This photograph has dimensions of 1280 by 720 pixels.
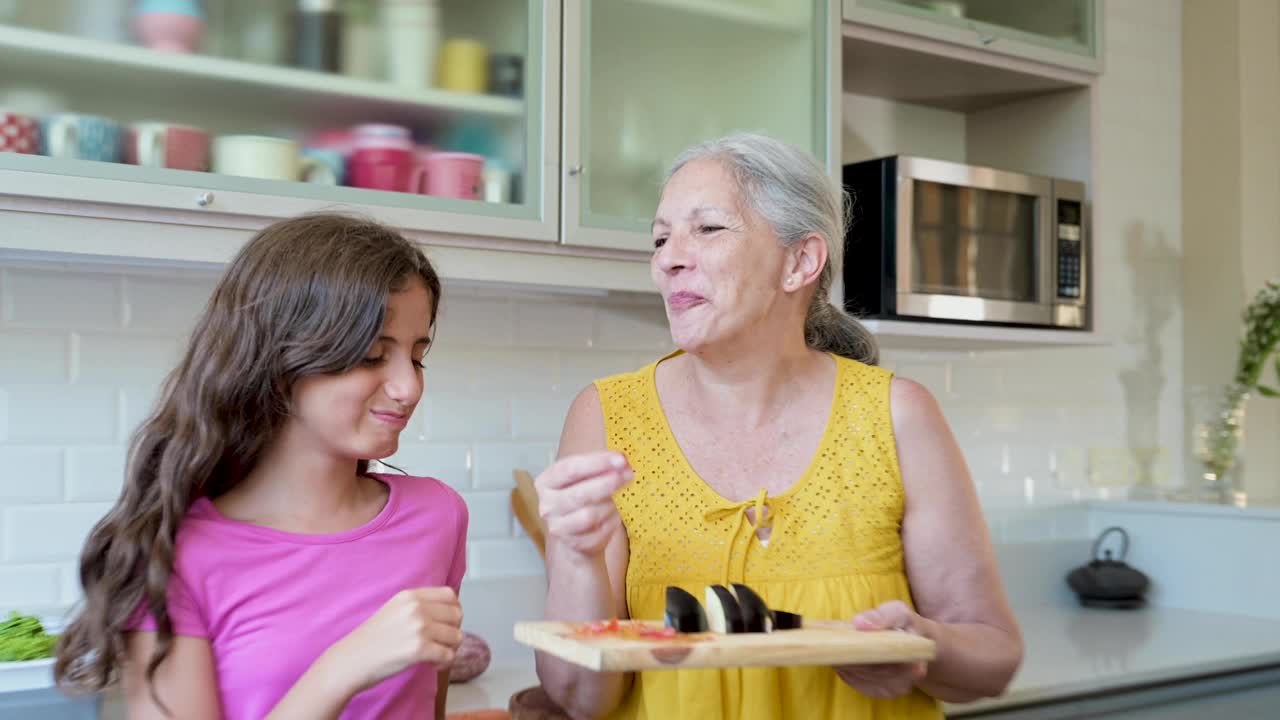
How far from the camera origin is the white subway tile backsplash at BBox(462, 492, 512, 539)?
91.0 inches

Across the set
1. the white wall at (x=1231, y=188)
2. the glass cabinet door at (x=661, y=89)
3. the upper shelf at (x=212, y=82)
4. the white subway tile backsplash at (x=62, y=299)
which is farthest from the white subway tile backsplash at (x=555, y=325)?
the white wall at (x=1231, y=188)

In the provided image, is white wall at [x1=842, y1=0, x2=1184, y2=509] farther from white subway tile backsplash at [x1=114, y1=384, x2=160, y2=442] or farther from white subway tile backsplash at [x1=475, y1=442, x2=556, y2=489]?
white subway tile backsplash at [x1=114, y1=384, x2=160, y2=442]

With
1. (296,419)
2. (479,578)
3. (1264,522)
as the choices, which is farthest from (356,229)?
(1264,522)

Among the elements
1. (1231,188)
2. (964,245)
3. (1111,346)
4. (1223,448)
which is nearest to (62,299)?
(964,245)

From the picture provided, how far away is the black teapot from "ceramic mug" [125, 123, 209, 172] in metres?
2.11

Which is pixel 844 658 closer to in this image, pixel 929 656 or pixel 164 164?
pixel 929 656

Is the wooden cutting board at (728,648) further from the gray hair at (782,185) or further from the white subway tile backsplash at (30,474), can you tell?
the white subway tile backsplash at (30,474)

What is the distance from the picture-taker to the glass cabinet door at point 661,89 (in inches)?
81.1

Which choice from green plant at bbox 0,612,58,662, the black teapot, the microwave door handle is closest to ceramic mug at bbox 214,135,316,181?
green plant at bbox 0,612,58,662

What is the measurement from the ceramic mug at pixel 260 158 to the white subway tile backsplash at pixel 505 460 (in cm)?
68

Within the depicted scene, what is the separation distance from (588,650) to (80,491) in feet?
4.21

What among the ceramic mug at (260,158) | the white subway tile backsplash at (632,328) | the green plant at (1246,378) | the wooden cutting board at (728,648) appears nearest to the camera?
the wooden cutting board at (728,648)

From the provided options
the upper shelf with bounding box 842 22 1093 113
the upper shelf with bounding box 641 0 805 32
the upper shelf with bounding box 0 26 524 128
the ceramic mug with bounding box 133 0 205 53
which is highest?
the upper shelf with bounding box 641 0 805 32

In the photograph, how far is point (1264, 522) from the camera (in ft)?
9.02
